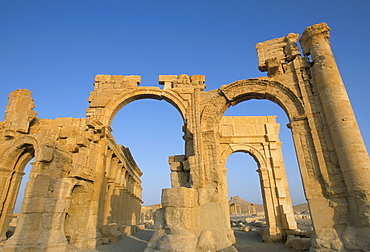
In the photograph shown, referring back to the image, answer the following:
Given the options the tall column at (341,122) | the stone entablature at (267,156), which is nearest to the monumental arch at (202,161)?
the tall column at (341,122)

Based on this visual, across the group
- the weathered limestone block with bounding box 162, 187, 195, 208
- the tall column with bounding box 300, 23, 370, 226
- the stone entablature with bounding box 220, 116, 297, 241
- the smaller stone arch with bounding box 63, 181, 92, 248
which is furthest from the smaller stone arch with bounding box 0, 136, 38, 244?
the tall column with bounding box 300, 23, 370, 226

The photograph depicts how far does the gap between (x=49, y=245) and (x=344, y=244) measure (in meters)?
8.57

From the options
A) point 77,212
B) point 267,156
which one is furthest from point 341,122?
point 77,212

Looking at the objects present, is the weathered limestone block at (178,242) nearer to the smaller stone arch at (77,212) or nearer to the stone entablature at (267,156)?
the smaller stone arch at (77,212)

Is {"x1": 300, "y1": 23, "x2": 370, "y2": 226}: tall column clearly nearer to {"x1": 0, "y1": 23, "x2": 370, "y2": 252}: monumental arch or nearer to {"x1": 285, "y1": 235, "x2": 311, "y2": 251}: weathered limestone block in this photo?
{"x1": 0, "y1": 23, "x2": 370, "y2": 252}: monumental arch

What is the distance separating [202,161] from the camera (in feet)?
23.4

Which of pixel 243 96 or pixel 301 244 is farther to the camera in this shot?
pixel 243 96

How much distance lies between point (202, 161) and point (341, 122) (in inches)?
167

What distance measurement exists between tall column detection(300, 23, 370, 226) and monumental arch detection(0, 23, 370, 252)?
0.08 ft

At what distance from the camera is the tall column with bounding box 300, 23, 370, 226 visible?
17.5 feet

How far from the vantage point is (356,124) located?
609 cm

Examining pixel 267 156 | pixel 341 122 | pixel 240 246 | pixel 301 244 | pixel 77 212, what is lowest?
pixel 240 246

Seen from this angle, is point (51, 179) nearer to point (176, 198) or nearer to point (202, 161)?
point (176, 198)

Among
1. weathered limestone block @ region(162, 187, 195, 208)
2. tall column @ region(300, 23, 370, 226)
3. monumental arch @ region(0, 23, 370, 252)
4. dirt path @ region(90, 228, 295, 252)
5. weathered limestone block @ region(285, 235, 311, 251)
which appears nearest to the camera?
Answer: tall column @ region(300, 23, 370, 226)
